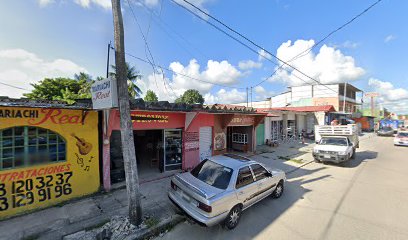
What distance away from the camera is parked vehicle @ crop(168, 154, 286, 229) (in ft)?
14.4

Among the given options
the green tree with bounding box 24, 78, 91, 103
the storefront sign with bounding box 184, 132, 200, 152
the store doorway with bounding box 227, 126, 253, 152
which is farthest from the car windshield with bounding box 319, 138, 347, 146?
the green tree with bounding box 24, 78, 91, 103

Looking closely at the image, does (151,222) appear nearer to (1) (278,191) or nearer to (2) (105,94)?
(2) (105,94)

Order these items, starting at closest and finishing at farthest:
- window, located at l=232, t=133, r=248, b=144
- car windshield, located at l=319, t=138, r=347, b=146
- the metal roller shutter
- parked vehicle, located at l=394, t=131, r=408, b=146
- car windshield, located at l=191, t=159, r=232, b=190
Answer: car windshield, located at l=191, t=159, r=232, b=190 < the metal roller shutter < car windshield, located at l=319, t=138, r=347, b=146 < window, located at l=232, t=133, r=248, b=144 < parked vehicle, located at l=394, t=131, r=408, b=146

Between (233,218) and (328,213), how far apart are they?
307 centimetres

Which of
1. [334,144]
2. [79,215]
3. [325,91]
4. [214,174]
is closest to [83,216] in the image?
[79,215]

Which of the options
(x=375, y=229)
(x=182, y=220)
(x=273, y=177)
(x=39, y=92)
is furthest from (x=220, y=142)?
(x=39, y=92)

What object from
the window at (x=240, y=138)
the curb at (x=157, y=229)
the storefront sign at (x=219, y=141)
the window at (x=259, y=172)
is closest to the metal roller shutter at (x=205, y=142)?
the storefront sign at (x=219, y=141)

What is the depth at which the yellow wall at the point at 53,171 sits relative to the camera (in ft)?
17.0

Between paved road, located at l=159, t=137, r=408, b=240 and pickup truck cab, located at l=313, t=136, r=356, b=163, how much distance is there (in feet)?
5.22

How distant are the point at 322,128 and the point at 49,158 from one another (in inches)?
582

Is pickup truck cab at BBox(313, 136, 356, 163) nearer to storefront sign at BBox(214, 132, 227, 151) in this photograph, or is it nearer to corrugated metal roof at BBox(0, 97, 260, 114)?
storefront sign at BBox(214, 132, 227, 151)

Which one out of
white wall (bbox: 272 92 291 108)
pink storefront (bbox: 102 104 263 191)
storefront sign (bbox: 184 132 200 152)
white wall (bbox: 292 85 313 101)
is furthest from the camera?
white wall (bbox: 272 92 291 108)

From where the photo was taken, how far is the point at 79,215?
5289 mm

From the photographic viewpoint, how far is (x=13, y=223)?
4.88 meters
